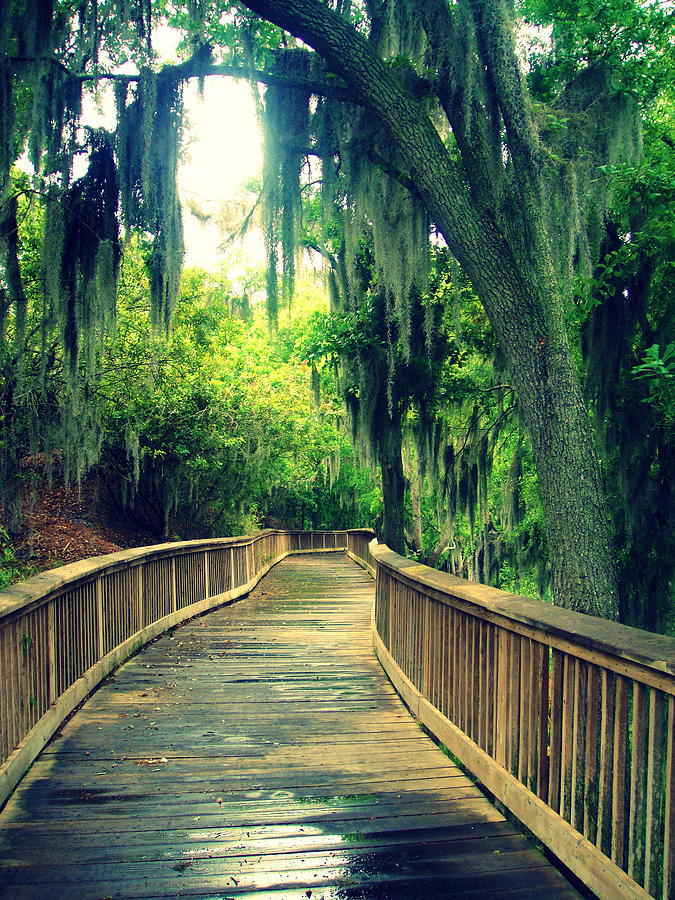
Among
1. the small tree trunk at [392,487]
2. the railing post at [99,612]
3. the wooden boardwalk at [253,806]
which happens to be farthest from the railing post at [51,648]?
the small tree trunk at [392,487]

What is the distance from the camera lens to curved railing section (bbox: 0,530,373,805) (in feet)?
10.3

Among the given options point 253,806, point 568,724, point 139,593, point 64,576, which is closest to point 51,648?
point 64,576

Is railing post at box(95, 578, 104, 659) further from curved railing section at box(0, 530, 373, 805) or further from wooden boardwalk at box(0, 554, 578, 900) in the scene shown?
wooden boardwalk at box(0, 554, 578, 900)

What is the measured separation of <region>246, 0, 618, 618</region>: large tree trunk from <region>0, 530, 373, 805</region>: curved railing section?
3.16 metres

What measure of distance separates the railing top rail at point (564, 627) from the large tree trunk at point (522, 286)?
3.63ft

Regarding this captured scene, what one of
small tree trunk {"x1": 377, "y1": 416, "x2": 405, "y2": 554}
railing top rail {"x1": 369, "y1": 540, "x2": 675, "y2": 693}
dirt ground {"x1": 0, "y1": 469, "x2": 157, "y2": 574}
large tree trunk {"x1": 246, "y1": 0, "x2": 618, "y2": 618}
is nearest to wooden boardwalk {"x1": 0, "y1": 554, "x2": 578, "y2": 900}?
railing top rail {"x1": 369, "y1": 540, "x2": 675, "y2": 693}

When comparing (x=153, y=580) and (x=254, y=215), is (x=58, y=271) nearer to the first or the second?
(x=254, y=215)

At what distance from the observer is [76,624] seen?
14.4 ft

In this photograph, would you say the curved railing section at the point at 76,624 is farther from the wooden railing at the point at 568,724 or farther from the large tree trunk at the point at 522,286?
the large tree trunk at the point at 522,286

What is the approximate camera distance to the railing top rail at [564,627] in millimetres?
1887

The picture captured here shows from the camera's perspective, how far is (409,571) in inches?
181

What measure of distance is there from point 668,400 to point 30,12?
5.62m

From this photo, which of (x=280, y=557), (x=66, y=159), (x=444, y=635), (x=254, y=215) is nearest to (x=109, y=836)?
(x=444, y=635)

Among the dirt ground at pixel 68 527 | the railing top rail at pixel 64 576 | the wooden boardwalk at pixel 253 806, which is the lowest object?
the wooden boardwalk at pixel 253 806
